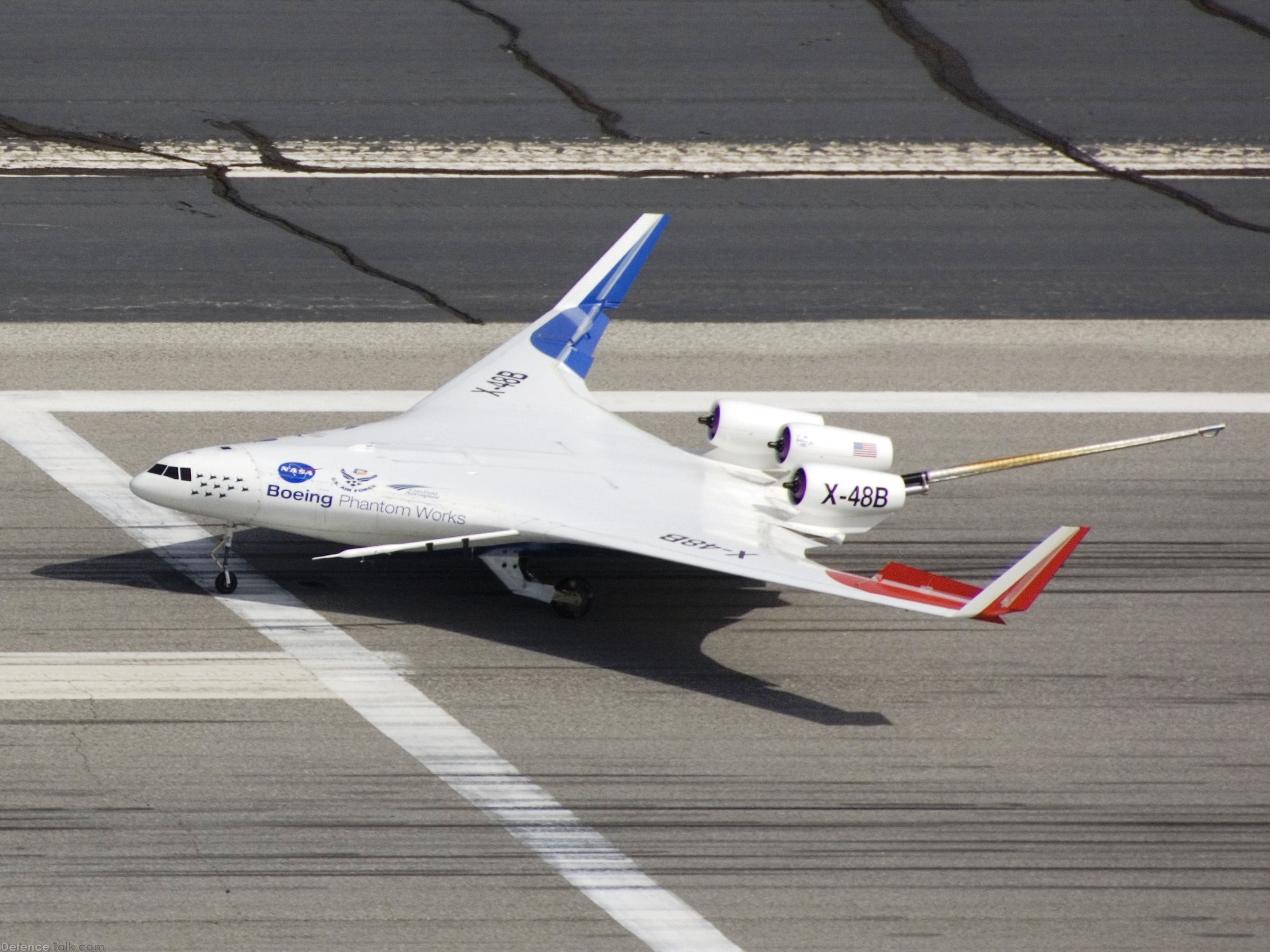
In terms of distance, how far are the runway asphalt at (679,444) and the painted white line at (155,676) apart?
5cm

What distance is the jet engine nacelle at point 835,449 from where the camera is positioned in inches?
668

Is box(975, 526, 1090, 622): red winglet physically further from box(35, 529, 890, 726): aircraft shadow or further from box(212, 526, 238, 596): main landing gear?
box(212, 526, 238, 596): main landing gear

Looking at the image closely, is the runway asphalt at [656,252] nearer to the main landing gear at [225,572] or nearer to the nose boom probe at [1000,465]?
the main landing gear at [225,572]

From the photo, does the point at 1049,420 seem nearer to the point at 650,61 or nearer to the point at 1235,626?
the point at 1235,626

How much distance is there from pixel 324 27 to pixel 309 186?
8041mm

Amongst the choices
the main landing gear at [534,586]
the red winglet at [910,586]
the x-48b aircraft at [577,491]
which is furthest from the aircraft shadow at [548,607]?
the red winglet at [910,586]

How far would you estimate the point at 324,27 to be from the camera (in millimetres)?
34719

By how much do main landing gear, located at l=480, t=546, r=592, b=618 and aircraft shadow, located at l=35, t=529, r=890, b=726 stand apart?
0.77 ft

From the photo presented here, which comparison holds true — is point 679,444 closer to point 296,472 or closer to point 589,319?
point 589,319

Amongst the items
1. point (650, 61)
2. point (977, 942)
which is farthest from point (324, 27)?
point (977, 942)

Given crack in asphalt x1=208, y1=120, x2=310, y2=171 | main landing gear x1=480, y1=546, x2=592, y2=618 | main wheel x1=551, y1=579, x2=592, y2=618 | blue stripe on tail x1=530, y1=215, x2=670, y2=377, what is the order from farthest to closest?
crack in asphalt x1=208, y1=120, x2=310, y2=171 < blue stripe on tail x1=530, y1=215, x2=670, y2=377 < main wheel x1=551, y1=579, x2=592, y2=618 < main landing gear x1=480, y1=546, x2=592, y2=618

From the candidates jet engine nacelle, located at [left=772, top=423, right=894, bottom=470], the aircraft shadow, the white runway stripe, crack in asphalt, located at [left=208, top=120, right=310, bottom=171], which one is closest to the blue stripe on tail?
the aircraft shadow

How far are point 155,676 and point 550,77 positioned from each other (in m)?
20.0

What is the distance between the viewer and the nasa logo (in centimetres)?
1602
